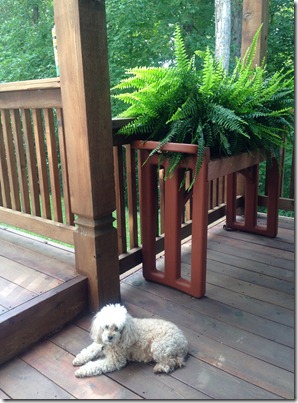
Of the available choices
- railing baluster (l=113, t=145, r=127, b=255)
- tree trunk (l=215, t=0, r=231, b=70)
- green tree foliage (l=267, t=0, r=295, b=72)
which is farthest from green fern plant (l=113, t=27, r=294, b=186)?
green tree foliage (l=267, t=0, r=295, b=72)

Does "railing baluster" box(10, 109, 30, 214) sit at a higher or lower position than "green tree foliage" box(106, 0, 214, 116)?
lower

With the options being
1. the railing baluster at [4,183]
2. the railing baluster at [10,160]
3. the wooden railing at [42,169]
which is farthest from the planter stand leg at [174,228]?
the railing baluster at [4,183]

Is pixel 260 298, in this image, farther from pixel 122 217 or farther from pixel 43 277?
pixel 43 277

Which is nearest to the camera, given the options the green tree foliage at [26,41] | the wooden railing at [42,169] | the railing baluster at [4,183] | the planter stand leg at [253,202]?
the wooden railing at [42,169]

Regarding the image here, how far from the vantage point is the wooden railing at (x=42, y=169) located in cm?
200

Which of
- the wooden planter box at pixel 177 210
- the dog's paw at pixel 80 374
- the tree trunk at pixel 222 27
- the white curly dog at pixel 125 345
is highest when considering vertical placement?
the tree trunk at pixel 222 27

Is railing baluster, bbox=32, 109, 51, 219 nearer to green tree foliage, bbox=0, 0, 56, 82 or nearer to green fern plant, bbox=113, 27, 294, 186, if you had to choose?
Answer: green fern plant, bbox=113, 27, 294, 186

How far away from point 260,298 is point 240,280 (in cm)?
22

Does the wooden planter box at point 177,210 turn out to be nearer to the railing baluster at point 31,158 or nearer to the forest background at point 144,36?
the railing baluster at point 31,158

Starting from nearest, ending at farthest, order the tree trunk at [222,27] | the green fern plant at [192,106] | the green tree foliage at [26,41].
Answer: the green fern plant at [192,106] → the tree trunk at [222,27] → the green tree foliage at [26,41]

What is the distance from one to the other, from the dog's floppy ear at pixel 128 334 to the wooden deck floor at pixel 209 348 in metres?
0.13

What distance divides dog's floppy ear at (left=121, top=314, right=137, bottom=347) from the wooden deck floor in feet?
0.42

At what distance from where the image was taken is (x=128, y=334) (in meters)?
1.50

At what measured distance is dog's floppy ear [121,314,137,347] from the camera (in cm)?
148
